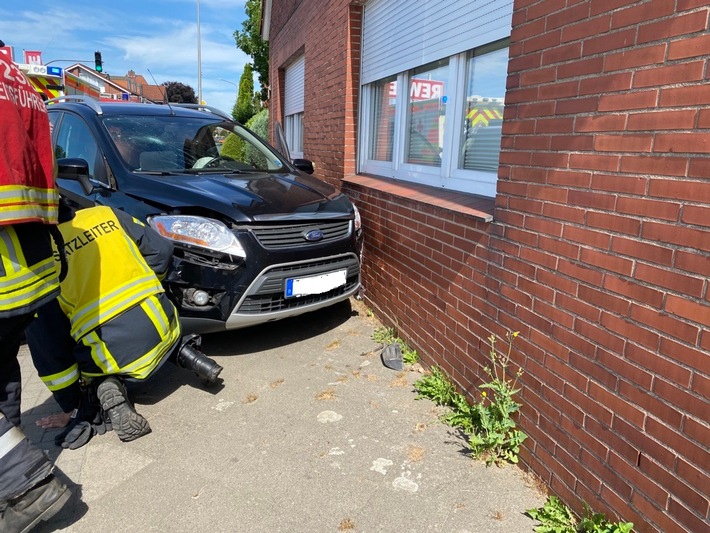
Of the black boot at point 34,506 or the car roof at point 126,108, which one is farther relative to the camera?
the car roof at point 126,108

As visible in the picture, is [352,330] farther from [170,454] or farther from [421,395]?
[170,454]

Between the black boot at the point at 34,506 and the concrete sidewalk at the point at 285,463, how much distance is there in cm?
18

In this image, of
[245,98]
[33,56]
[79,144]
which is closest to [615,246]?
[79,144]

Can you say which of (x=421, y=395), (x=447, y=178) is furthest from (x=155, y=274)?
(x=447, y=178)

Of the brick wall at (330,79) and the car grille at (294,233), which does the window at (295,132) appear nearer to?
the brick wall at (330,79)

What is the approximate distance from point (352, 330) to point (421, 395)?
1.29 meters

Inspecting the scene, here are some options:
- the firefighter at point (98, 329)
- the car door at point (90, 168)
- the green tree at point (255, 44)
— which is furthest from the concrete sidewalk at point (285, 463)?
the green tree at point (255, 44)

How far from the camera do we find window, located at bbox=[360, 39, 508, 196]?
3395 mm

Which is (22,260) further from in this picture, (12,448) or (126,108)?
(126,108)

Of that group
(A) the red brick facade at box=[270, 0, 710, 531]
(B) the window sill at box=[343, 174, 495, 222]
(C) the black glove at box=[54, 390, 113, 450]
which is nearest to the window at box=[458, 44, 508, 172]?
(B) the window sill at box=[343, 174, 495, 222]

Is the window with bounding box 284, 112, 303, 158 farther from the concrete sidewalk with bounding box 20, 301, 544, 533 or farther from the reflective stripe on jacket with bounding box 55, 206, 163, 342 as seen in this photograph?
the reflective stripe on jacket with bounding box 55, 206, 163, 342

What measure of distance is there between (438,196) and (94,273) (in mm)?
2285

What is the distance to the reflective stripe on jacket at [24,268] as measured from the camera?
72.9 inches

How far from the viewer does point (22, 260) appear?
190cm
